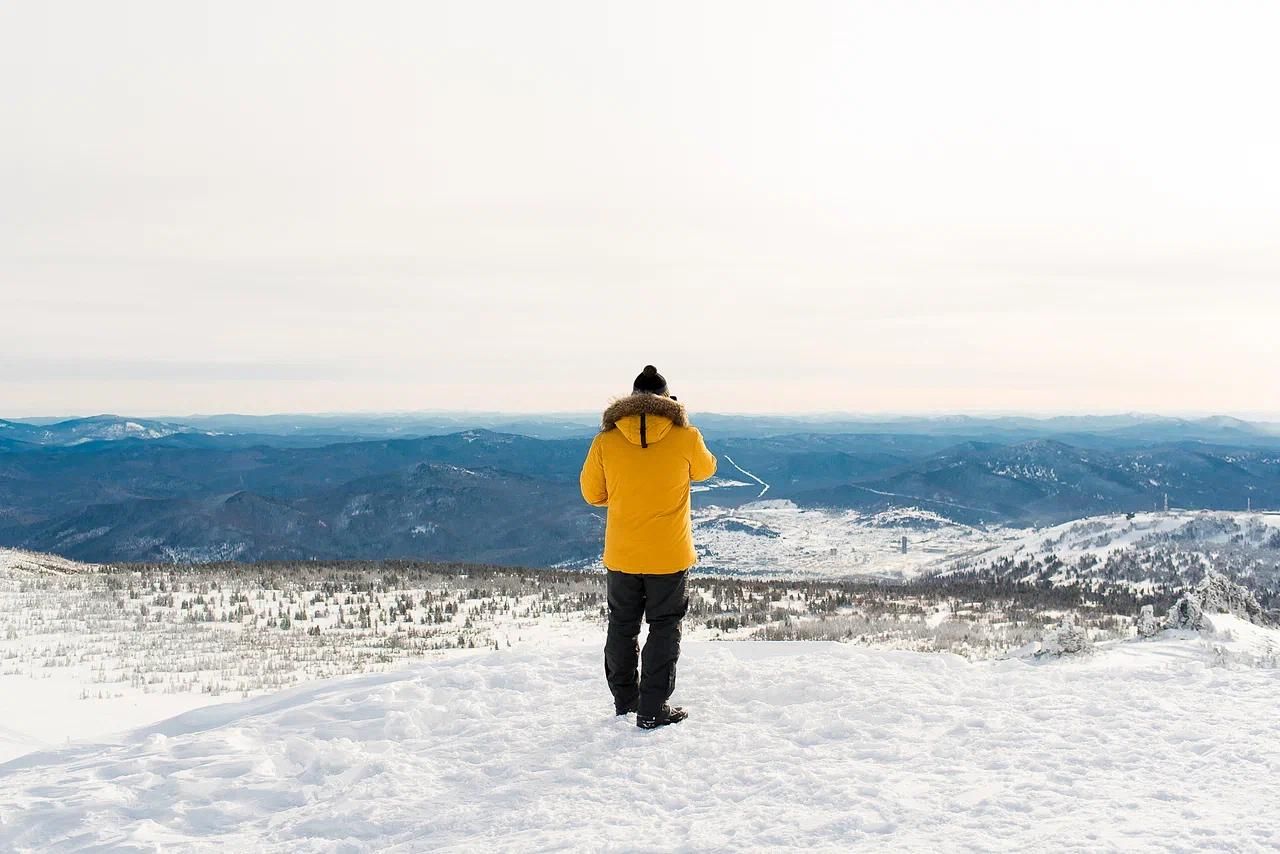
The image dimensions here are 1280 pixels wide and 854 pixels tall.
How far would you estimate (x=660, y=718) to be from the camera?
5.68 metres

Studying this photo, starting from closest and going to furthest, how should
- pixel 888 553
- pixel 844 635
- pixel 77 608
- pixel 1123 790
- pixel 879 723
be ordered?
pixel 1123 790 < pixel 879 723 < pixel 844 635 < pixel 77 608 < pixel 888 553

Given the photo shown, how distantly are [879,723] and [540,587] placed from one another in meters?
15.8

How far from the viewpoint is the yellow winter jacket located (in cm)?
573

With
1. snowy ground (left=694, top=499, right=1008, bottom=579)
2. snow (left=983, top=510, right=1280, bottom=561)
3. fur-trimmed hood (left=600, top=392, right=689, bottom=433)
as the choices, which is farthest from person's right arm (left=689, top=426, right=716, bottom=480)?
snowy ground (left=694, top=499, right=1008, bottom=579)

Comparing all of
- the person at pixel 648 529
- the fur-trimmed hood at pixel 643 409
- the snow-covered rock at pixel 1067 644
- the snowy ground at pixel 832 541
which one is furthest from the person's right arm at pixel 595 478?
the snowy ground at pixel 832 541

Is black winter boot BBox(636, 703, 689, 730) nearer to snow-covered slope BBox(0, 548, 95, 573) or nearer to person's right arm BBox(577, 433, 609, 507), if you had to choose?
person's right arm BBox(577, 433, 609, 507)

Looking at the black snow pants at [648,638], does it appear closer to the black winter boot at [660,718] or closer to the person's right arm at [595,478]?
the black winter boot at [660,718]

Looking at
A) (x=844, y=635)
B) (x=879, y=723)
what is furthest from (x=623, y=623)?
(x=844, y=635)

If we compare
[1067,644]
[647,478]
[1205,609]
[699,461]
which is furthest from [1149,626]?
[647,478]

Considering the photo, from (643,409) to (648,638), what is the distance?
1.62m

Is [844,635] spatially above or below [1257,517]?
above

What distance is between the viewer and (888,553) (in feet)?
390

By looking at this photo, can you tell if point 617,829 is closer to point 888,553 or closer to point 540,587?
point 540,587

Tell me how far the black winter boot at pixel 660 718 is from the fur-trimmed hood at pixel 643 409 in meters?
1.99
